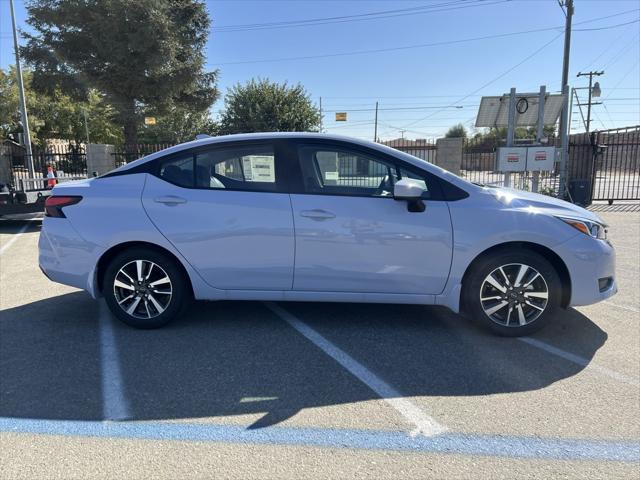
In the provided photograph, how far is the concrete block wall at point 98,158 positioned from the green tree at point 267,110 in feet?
51.6

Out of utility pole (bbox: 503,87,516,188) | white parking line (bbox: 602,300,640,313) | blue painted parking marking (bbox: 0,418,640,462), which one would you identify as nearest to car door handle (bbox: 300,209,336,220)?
blue painted parking marking (bbox: 0,418,640,462)

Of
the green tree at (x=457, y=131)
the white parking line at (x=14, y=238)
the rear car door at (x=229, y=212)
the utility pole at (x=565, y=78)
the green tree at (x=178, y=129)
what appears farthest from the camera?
the green tree at (x=457, y=131)

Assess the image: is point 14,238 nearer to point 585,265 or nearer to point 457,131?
point 585,265

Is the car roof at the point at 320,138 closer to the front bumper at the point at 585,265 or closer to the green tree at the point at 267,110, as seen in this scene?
the front bumper at the point at 585,265

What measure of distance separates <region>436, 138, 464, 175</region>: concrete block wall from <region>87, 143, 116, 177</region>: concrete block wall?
10755 millimetres

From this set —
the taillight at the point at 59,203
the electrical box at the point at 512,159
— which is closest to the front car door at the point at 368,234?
the taillight at the point at 59,203

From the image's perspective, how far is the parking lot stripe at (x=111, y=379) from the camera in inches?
114

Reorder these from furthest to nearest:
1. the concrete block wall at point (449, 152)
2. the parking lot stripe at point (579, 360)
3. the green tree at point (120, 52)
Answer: the green tree at point (120, 52)
the concrete block wall at point (449, 152)
the parking lot stripe at point (579, 360)

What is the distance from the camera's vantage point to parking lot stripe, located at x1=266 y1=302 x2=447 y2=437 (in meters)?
2.76

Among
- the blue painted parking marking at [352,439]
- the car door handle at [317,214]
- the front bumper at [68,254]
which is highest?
the car door handle at [317,214]

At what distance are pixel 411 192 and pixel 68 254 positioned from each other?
2990mm

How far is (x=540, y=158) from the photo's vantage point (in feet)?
38.7

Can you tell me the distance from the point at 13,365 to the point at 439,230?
11.3 ft

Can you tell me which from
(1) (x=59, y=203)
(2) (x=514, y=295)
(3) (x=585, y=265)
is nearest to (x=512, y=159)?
(3) (x=585, y=265)
